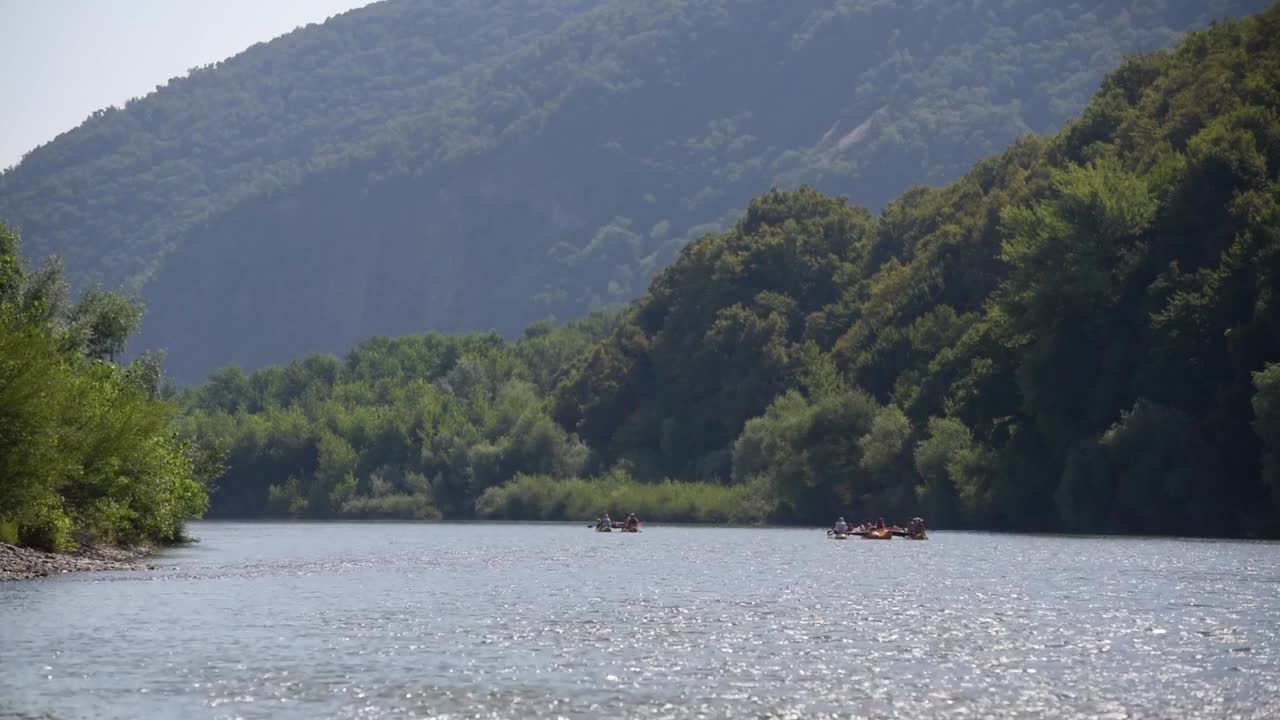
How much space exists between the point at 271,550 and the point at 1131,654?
5417 centimetres

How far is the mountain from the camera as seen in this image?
83.5 metres

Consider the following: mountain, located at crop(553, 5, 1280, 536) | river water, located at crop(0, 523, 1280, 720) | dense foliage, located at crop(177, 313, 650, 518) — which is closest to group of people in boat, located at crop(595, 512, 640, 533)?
mountain, located at crop(553, 5, 1280, 536)

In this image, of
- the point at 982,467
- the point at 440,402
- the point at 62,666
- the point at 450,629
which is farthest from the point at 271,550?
the point at 440,402

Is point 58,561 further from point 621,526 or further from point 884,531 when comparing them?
point 621,526

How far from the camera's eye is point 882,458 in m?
106

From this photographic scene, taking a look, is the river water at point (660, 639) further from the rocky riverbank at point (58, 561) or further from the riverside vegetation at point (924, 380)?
the riverside vegetation at point (924, 380)

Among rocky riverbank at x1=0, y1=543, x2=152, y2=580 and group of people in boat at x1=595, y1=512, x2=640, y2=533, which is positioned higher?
group of people in boat at x1=595, y1=512, x2=640, y2=533

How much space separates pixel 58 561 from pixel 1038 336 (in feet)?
169

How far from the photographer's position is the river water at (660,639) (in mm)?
30828

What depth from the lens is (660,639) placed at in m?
39.9

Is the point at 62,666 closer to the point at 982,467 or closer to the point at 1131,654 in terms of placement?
the point at 1131,654

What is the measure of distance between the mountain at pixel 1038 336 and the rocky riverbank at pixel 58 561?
4470 cm

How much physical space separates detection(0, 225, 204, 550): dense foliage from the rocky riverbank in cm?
79

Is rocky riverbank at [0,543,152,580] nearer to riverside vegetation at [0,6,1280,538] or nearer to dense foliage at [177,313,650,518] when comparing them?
riverside vegetation at [0,6,1280,538]
